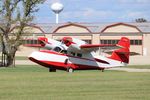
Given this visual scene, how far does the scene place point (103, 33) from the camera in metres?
99.8

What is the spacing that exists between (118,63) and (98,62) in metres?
2.79

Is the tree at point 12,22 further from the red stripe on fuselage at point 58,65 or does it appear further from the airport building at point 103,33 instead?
the airport building at point 103,33

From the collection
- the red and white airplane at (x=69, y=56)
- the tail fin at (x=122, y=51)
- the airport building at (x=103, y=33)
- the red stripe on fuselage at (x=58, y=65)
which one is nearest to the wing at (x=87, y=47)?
the red and white airplane at (x=69, y=56)

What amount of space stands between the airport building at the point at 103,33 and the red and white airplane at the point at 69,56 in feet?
171

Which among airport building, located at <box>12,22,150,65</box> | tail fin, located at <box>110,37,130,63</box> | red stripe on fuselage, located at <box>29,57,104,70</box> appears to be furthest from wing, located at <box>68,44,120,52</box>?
airport building, located at <box>12,22,150,65</box>

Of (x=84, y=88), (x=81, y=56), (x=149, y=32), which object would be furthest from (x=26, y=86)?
(x=149, y=32)

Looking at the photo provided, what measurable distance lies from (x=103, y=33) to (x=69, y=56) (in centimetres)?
5944

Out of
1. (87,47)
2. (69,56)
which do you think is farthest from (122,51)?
(69,56)

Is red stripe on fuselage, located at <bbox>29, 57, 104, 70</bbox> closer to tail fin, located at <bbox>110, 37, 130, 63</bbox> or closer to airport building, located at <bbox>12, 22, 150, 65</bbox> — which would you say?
tail fin, located at <bbox>110, 37, 130, 63</bbox>

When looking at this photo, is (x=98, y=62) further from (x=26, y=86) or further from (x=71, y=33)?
(x=71, y=33)

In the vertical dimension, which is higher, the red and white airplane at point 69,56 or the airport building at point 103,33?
the airport building at point 103,33

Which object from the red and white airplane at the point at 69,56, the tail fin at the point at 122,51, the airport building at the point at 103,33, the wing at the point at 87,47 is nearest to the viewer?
the red and white airplane at the point at 69,56

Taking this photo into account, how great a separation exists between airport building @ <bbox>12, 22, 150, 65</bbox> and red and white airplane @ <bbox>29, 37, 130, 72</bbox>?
52.1m

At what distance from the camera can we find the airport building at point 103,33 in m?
97.5
